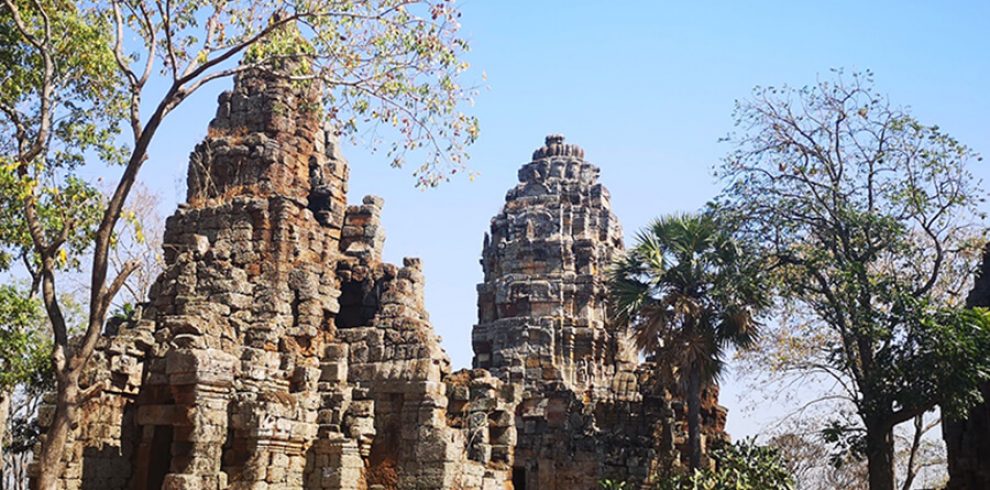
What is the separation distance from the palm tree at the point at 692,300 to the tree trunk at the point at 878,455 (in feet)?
9.84

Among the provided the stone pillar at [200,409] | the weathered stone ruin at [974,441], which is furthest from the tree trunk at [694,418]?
the stone pillar at [200,409]

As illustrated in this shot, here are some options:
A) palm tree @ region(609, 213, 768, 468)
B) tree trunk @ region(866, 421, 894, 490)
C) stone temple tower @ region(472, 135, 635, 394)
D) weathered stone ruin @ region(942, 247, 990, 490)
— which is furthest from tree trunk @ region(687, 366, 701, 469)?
stone temple tower @ region(472, 135, 635, 394)

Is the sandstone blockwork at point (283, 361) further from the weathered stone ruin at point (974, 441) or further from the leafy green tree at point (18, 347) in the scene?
the weathered stone ruin at point (974, 441)

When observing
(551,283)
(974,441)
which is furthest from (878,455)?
(551,283)

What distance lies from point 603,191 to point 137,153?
2280 cm

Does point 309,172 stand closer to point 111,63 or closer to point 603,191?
point 111,63

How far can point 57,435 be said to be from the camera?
1272 cm

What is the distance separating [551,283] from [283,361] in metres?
17.3

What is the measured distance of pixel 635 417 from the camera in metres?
25.4

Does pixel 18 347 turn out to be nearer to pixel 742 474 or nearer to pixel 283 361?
pixel 283 361

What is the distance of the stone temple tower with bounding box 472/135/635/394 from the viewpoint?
31766 mm

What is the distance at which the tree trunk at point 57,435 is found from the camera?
12.7m

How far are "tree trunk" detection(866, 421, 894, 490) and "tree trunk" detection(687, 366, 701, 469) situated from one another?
3.25 metres

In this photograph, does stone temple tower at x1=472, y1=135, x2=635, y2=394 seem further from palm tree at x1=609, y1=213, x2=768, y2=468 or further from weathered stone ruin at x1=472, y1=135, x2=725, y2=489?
palm tree at x1=609, y1=213, x2=768, y2=468
